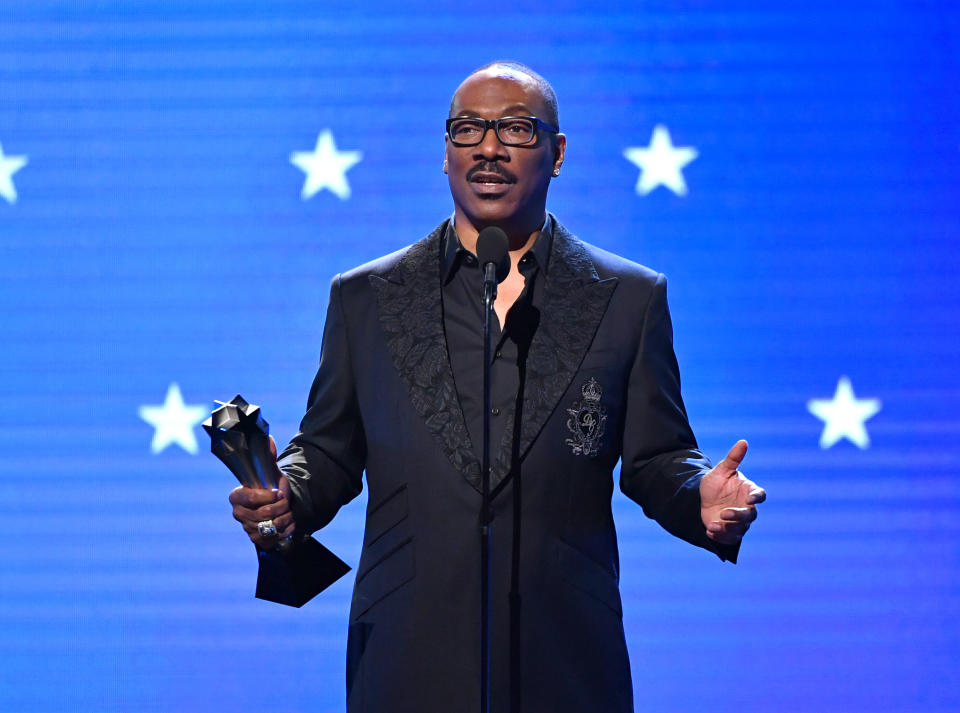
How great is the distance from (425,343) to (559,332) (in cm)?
24

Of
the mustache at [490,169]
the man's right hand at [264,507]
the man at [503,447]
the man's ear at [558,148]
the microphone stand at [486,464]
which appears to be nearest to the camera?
the microphone stand at [486,464]

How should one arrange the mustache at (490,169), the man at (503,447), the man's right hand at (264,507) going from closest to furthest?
the man's right hand at (264,507) < the man at (503,447) < the mustache at (490,169)

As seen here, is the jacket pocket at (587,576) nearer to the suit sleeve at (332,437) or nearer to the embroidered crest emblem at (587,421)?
the embroidered crest emblem at (587,421)

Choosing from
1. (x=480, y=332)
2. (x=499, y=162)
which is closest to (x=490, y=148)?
(x=499, y=162)

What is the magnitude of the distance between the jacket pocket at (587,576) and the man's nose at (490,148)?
692mm

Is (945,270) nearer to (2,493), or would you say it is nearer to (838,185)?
(838,185)

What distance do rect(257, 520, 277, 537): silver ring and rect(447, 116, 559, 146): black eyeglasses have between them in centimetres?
75

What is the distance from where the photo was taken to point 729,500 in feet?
6.12

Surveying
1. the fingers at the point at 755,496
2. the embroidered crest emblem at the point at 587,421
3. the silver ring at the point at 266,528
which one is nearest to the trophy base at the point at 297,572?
the silver ring at the point at 266,528

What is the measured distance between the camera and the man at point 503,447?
6.44 feet

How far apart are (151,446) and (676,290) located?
1409mm

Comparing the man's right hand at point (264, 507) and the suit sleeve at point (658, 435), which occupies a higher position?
the suit sleeve at point (658, 435)

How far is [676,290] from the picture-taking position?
3000 millimetres

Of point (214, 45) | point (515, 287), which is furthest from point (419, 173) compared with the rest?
point (515, 287)
